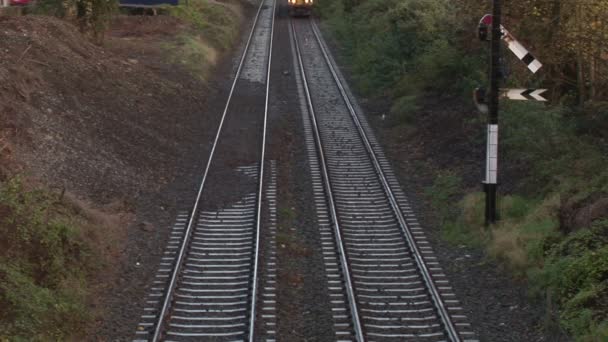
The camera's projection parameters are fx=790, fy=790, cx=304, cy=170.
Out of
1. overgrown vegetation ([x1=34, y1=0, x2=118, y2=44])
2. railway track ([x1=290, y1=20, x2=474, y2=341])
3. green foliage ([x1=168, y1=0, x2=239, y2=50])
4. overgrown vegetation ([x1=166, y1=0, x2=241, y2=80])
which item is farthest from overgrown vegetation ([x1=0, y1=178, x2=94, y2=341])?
green foliage ([x1=168, y1=0, x2=239, y2=50])

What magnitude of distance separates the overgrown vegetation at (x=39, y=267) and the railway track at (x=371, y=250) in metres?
3.83

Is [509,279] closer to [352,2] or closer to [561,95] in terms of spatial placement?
[561,95]

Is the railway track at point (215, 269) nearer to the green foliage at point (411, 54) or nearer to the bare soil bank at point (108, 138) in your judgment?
the bare soil bank at point (108, 138)

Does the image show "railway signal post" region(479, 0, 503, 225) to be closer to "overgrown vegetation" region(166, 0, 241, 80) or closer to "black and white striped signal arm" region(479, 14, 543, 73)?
"black and white striped signal arm" region(479, 14, 543, 73)

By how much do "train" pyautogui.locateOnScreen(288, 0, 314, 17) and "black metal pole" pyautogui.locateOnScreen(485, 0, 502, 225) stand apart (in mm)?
42623

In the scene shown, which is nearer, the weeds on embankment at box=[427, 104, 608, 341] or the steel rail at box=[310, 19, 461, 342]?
the steel rail at box=[310, 19, 461, 342]


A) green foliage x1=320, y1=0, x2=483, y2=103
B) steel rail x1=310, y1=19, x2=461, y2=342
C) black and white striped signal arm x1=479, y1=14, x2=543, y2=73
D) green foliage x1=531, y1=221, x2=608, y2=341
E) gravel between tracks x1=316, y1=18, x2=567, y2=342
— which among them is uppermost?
black and white striped signal arm x1=479, y1=14, x2=543, y2=73

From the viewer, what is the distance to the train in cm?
5678

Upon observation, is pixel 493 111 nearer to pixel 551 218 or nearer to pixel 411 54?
pixel 551 218

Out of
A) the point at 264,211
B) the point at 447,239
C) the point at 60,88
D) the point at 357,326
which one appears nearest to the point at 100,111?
the point at 60,88

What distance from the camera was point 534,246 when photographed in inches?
516

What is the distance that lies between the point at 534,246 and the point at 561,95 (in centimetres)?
1095

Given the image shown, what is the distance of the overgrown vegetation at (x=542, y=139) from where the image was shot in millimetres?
11828

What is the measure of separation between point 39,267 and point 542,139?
1116cm
